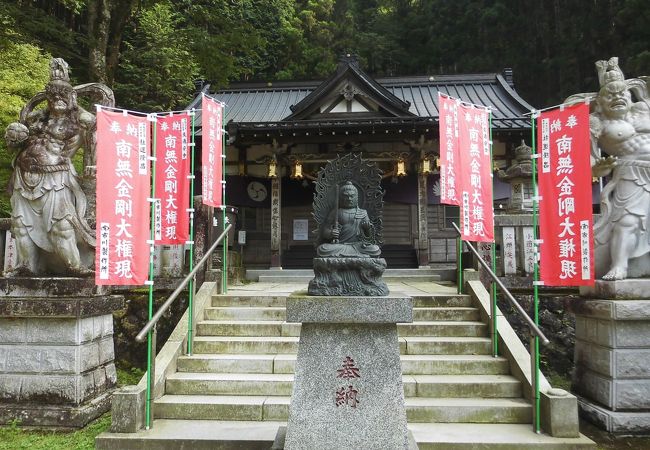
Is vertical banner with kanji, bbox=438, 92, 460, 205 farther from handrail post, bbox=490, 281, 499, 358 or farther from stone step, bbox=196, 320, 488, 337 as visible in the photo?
stone step, bbox=196, 320, 488, 337

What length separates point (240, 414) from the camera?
493cm

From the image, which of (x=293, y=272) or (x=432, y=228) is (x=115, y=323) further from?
(x=432, y=228)

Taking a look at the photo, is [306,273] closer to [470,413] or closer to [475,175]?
[475,175]

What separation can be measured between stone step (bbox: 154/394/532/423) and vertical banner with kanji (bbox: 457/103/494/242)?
232 centimetres

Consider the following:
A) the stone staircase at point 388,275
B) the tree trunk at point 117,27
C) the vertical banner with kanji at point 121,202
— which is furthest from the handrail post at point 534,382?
the tree trunk at point 117,27

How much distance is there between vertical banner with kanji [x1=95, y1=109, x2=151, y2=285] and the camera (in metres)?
4.91

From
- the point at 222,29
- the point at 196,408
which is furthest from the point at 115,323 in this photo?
the point at 222,29

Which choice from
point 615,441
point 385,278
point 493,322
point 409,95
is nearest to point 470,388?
point 493,322

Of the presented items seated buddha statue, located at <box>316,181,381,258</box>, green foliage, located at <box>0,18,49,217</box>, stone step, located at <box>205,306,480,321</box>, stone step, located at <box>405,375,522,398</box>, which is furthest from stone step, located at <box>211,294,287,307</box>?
green foliage, located at <box>0,18,49,217</box>

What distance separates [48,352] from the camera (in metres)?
5.30

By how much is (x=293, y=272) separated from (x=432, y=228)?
189 inches

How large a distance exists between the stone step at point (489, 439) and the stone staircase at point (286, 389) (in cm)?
1

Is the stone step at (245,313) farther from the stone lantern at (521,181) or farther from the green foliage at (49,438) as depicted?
the stone lantern at (521,181)

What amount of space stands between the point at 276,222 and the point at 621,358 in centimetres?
923
